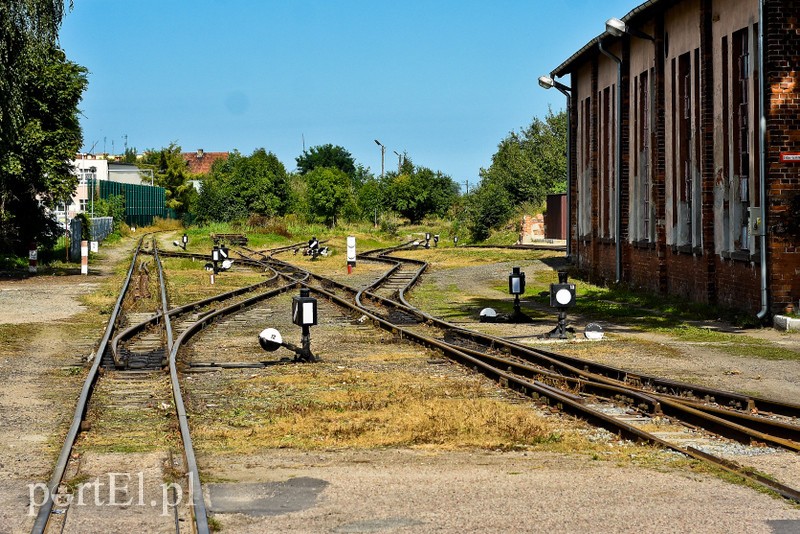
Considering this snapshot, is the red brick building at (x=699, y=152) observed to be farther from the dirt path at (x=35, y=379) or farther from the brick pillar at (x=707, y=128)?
the dirt path at (x=35, y=379)

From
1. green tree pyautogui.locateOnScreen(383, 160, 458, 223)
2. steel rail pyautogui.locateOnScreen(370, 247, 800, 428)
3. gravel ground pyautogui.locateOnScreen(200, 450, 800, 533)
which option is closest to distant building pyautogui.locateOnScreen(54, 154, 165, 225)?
green tree pyautogui.locateOnScreen(383, 160, 458, 223)

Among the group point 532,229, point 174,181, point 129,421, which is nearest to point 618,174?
point 129,421

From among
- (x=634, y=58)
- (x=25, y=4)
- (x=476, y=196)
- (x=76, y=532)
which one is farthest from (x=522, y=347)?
(x=476, y=196)

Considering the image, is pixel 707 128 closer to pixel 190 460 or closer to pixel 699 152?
pixel 699 152

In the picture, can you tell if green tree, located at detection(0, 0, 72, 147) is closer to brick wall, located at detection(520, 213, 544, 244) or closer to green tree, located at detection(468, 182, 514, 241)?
brick wall, located at detection(520, 213, 544, 244)

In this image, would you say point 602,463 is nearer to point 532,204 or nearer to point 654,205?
point 654,205

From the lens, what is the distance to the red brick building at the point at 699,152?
1964cm

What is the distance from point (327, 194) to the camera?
8544 centimetres

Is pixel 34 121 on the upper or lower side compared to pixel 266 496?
upper

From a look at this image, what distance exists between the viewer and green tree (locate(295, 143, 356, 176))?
592 ft

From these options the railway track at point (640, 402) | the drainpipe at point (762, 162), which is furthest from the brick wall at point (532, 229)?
the railway track at point (640, 402)

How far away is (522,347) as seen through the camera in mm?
15859

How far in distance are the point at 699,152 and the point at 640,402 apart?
1398cm

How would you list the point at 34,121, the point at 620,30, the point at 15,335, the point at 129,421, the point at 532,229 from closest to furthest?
the point at 129,421 → the point at 15,335 → the point at 620,30 → the point at 34,121 → the point at 532,229
